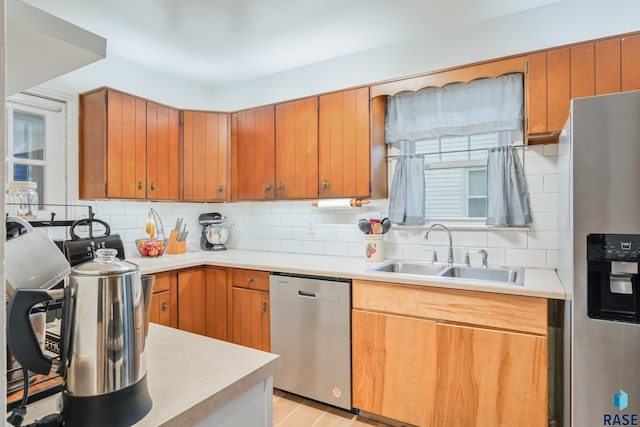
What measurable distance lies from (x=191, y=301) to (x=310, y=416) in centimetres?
123

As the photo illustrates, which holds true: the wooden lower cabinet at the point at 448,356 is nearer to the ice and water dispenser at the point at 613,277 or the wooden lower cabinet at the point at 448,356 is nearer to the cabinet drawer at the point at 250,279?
the ice and water dispenser at the point at 613,277

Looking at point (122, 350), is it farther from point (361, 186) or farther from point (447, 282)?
point (361, 186)

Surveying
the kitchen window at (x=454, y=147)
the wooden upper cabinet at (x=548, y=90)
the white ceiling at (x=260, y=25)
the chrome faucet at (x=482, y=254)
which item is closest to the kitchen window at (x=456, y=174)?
the kitchen window at (x=454, y=147)

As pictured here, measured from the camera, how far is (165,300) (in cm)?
255

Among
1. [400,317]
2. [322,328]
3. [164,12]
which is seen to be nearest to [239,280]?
[322,328]

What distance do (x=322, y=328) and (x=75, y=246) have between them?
159 centimetres

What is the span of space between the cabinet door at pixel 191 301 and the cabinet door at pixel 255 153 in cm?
80

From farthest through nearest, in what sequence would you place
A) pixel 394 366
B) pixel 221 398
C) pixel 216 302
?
1. pixel 216 302
2. pixel 394 366
3. pixel 221 398

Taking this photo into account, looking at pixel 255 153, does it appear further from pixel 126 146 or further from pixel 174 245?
pixel 174 245

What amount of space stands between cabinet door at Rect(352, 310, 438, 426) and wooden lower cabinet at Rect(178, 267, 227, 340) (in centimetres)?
116

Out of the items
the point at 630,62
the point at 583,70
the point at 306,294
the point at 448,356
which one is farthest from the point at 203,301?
the point at 630,62

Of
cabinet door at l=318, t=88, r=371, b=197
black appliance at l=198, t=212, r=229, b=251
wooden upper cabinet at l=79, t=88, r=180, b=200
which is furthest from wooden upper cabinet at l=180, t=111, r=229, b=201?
cabinet door at l=318, t=88, r=371, b=197

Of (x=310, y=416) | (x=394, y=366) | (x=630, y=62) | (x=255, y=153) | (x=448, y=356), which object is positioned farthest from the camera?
(x=255, y=153)

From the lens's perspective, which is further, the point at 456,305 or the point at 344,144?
the point at 344,144
